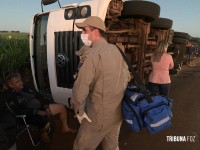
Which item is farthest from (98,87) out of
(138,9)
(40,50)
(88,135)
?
(40,50)

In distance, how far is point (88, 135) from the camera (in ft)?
7.35

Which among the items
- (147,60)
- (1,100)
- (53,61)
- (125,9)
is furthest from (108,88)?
(147,60)

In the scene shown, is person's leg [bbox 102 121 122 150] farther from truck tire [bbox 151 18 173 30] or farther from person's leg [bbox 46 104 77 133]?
truck tire [bbox 151 18 173 30]

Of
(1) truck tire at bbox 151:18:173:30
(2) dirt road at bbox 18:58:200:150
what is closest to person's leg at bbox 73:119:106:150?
(2) dirt road at bbox 18:58:200:150

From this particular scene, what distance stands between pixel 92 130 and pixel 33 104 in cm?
176

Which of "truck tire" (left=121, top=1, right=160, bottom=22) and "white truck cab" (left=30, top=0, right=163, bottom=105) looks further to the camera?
"truck tire" (left=121, top=1, right=160, bottom=22)

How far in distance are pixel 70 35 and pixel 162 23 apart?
2.99 meters

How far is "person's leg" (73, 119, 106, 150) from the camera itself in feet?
7.29

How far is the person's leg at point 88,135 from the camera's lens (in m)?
2.22

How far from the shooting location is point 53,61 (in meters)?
4.35

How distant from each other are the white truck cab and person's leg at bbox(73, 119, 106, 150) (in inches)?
78.3

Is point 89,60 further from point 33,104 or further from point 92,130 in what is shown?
point 33,104

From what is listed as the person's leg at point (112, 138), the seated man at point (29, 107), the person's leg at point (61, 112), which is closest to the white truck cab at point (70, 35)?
the person's leg at point (61, 112)

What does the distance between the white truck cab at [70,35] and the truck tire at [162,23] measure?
3.24 ft
